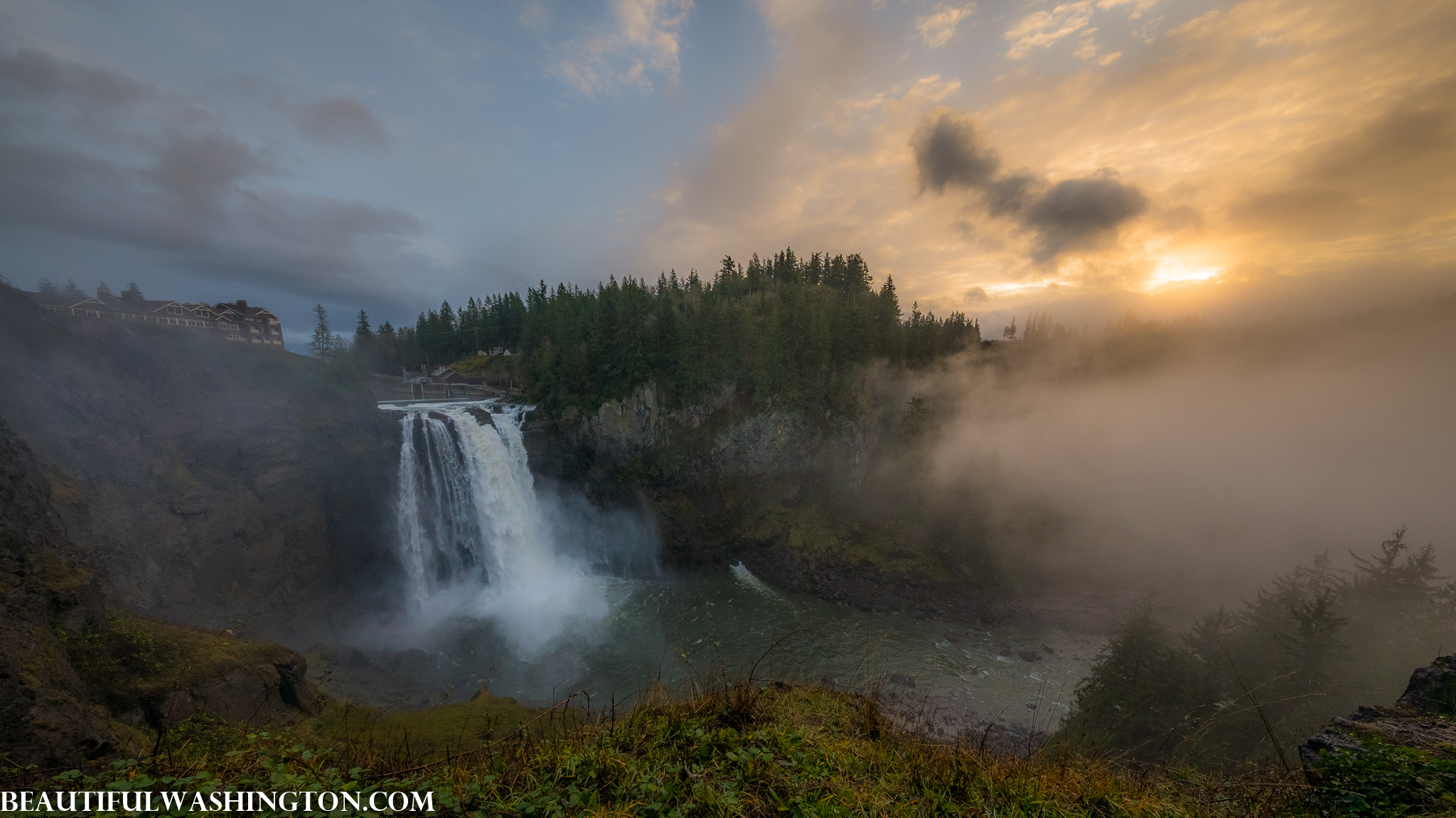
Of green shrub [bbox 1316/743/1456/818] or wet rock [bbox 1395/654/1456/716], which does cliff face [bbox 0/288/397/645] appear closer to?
green shrub [bbox 1316/743/1456/818]

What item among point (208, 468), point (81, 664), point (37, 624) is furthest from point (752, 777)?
point (208, 468)

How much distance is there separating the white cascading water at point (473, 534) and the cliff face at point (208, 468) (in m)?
1.59

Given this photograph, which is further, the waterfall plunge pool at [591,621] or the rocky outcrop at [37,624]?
the waterfall plunge pool at [591,621]

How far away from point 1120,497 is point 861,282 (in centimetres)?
3607

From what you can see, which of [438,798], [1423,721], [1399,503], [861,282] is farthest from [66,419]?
[1399,503]

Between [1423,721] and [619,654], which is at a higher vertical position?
[1423,721]

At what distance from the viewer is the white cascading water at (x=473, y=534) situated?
27.4m

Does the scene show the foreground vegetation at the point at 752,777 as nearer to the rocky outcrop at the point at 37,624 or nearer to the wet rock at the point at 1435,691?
the wet rock at the point at 1435,691

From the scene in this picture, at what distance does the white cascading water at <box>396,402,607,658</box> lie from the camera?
27391 millimetres

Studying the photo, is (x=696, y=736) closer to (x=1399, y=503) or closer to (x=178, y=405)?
(x=178, y=405)

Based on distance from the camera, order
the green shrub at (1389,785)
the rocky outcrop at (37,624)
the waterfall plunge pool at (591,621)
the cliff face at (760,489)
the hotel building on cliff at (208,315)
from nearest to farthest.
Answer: the green shrub at (1389,785)
the rocky outcrop at (37,624)
the waterfall plunge pool at (591,621)
the cliff face at (760,489)
the hotel building on cliff at (208,315)

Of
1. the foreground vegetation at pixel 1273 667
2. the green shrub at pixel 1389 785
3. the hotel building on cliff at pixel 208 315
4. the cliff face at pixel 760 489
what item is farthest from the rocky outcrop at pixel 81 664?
the hotel building on cliff at pixel 208 315

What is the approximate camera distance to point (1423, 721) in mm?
5875

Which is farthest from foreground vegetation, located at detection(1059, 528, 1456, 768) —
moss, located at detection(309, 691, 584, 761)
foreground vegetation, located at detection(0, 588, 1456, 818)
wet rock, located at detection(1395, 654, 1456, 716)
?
moss, located at detection(309, 691, 584, 761)
